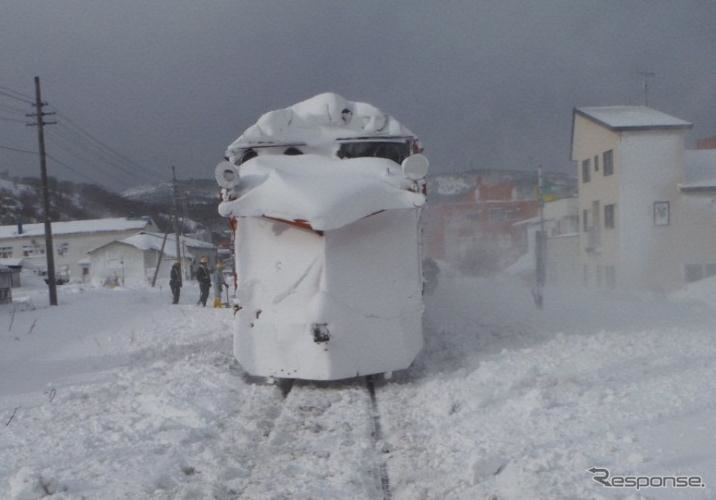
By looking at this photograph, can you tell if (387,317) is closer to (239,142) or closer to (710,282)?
(239,142)

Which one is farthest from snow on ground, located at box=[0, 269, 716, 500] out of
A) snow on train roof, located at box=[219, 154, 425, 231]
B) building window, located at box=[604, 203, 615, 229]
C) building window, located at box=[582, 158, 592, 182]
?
building window, located at box=[582, 158, 592, 182]

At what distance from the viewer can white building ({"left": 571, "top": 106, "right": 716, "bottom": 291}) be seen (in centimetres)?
3156

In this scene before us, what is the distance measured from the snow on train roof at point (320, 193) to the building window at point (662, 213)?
2687cm

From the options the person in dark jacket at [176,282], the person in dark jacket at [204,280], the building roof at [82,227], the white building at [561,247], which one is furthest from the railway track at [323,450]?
the building roof at [82,227]

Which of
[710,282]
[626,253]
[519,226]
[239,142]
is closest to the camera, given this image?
[239,142]

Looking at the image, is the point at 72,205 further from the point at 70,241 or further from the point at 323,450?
the point at 323,450

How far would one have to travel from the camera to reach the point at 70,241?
84.8 meters

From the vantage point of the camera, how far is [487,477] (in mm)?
5250

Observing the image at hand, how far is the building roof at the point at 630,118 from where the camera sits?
3297 centimetres

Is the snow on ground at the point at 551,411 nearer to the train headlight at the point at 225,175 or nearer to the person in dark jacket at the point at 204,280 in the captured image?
the train headlight at the point at 225,175

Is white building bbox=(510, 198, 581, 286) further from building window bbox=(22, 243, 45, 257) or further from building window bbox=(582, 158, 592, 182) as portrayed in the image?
building window bbox=(22, 243, 45, 257)

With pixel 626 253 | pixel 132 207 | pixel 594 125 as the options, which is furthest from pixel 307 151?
pixel 132 207

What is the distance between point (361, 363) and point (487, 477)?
3.45 metres

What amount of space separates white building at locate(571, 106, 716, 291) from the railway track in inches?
1041
